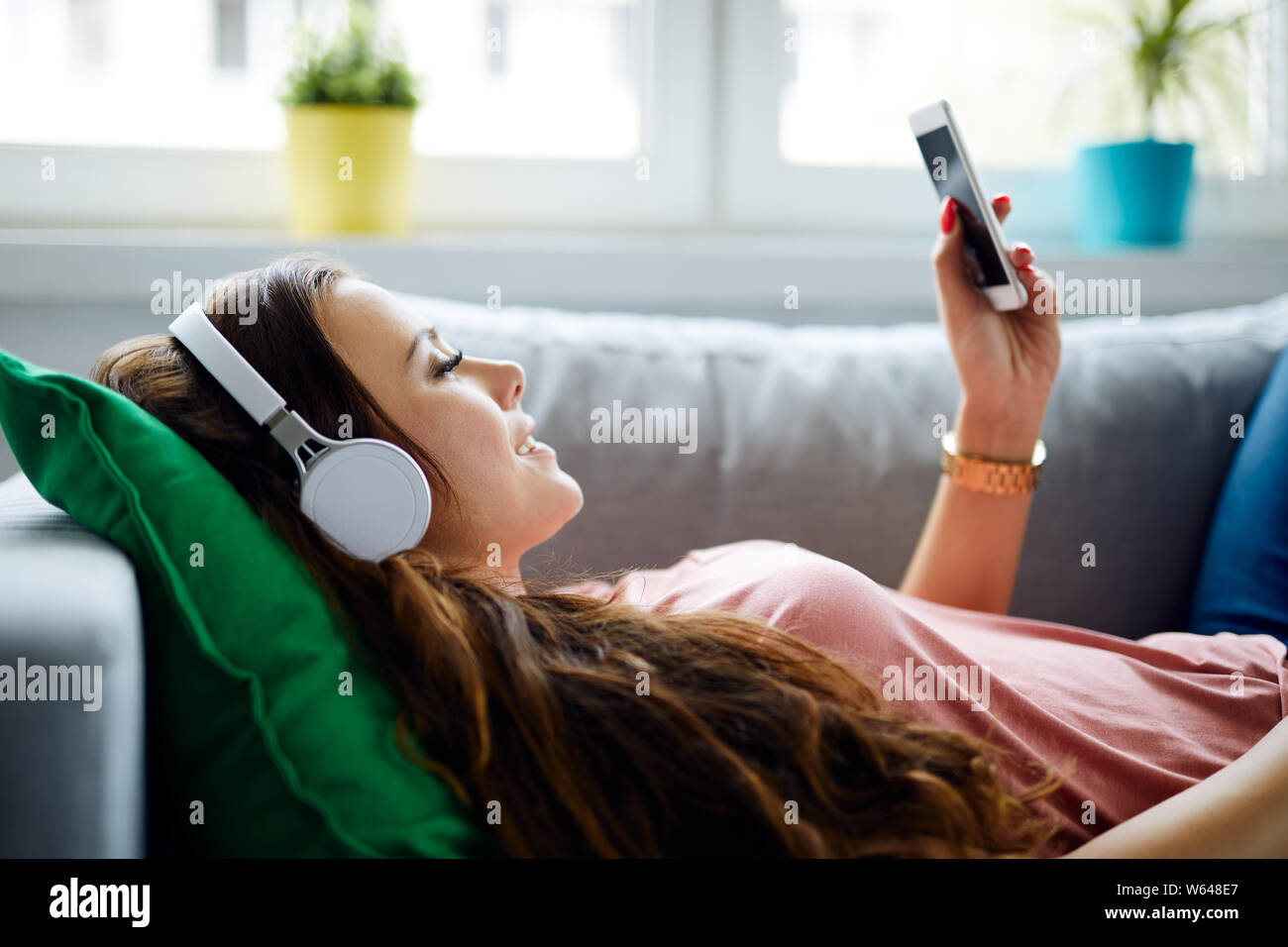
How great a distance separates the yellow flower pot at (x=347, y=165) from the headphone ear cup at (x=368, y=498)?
92 centimetres

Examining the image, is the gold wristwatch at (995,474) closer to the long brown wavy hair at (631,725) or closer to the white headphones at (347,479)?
the long brown wavy hair at (631,725)

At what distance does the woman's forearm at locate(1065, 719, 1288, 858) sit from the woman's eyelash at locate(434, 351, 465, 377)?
0.58 metres

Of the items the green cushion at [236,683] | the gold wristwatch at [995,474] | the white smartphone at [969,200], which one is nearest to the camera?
the green cushion at [236,683]

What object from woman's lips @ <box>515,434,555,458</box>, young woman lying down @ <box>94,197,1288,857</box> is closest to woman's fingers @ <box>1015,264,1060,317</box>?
young woman lying down @ <box>94,197,1288,857</box>

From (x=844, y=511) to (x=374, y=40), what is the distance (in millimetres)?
1013

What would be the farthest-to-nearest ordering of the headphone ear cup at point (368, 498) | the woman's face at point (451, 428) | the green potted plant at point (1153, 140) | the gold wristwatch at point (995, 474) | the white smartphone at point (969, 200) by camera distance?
1. the green potted plant at point (1153, 140)
2. the gold wristwatch at point (995, 474)
3. the white smartphone at point (969, 200)
4. the woman's face at point (451, 428)
5. the headphone ear cup at point (368, 498)

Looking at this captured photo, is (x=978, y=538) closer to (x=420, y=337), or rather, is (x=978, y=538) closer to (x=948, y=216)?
(x=948, y=216)

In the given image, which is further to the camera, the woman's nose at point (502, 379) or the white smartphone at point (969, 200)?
the white smartphone at point (969, 200)

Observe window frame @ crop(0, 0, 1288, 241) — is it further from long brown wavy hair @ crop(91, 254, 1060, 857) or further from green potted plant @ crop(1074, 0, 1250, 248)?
long brown wavy hair @ crop(91, 254, 1060, 857)

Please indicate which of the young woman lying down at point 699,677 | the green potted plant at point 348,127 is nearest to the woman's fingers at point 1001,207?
the young woman lying down at point 699,677

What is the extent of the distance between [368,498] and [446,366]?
181mm

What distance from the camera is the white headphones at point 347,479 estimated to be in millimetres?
716

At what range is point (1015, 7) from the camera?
1.84 m

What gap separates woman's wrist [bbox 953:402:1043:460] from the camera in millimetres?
1184
